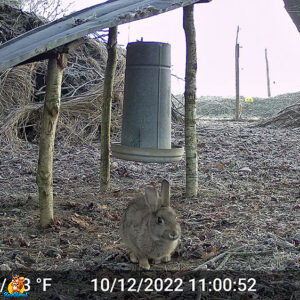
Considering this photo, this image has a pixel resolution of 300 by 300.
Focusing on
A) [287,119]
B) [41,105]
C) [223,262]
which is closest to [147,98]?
[223,262]

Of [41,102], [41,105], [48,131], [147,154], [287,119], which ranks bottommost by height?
[147,154]

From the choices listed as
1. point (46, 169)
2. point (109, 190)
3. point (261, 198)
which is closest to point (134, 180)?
point (109, 190)

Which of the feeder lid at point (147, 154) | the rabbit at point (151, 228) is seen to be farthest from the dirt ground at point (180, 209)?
the feeder lid at point (147, 154)

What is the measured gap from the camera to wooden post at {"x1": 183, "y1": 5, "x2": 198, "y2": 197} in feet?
21.8

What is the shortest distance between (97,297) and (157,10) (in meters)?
2.52

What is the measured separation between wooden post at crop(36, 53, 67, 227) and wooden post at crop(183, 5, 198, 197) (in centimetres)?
203

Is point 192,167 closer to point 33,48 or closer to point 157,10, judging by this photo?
point 157,10

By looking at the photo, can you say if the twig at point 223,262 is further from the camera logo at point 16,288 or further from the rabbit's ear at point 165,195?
the camera logo at point 16,288

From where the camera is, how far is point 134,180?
27.2ft

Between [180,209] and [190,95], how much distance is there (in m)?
1.52

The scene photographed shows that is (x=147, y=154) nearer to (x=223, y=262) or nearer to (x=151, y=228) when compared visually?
(x=151, y=228)

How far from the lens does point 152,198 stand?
4.07 m

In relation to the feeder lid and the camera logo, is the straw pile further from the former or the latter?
the camera logo

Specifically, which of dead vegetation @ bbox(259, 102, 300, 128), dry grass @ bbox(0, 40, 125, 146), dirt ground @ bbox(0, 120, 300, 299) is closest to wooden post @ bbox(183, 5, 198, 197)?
dirt ground @ bbox(0, 120, 300, 299)
